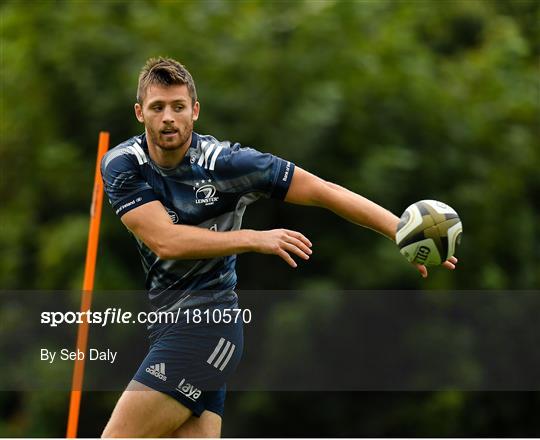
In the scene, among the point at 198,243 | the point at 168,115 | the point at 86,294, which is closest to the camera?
the point at 198,243

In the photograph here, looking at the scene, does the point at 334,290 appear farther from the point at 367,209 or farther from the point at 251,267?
the point at 367,209

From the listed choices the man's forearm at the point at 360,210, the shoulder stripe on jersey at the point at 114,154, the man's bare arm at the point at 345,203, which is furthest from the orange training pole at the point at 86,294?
the man's forearm at the point at 360,210

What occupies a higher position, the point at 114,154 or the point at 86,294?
the point at 114,154

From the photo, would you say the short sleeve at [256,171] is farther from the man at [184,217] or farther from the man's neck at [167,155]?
the man's neck at [167,155]

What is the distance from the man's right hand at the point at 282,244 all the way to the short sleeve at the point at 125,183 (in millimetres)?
609

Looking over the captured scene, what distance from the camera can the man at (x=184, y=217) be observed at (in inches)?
210

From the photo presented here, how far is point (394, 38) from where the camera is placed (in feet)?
54.3

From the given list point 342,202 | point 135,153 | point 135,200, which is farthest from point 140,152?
point 342,202

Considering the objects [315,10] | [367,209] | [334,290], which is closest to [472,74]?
[315,10]

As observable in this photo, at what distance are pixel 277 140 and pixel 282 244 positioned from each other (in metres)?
10.2

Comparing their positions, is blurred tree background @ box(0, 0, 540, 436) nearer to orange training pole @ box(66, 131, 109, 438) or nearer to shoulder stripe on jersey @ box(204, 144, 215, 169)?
orange training pole @ box(66, 131, 109, 438)

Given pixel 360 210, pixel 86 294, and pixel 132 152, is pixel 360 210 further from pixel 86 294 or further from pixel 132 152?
pixel 86 294

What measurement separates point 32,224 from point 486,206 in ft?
22.1

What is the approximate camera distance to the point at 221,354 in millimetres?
5586
